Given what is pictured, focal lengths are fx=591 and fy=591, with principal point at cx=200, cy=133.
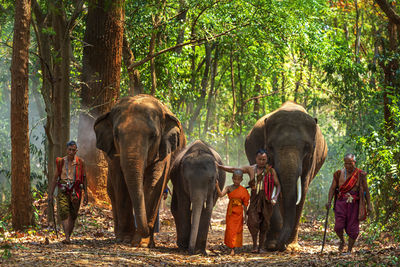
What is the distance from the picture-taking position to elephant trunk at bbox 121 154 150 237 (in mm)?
9516

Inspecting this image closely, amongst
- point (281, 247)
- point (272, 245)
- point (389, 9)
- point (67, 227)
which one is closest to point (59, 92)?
point (67, 227)

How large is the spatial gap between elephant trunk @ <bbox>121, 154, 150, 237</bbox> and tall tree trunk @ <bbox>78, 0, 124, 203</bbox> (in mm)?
4447

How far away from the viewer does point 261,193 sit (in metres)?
10.3

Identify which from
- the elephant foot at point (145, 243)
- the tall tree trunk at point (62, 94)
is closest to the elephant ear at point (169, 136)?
the elephant foot at point (145, 243)

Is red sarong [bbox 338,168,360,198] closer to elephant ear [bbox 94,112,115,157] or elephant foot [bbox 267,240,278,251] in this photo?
elephant foot [bbox 267,240,278,251]

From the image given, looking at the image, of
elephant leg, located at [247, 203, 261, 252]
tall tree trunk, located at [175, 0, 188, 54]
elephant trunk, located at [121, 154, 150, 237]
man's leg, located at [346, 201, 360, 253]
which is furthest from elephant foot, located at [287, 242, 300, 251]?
tall tree trunk, located at [175, 0, 188, 54]

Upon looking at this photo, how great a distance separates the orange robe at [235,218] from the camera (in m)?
10.0

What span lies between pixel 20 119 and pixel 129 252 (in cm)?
341

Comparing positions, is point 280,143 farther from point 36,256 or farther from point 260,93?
point 260,93

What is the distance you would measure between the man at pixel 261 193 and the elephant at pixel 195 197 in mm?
604

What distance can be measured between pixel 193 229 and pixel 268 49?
42.4ft

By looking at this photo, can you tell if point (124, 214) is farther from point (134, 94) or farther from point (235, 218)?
point (134, 94)

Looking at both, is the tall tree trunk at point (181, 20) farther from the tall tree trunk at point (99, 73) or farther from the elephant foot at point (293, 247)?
the elephant foot at point (293, 247)

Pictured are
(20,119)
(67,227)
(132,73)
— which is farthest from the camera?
(132,73)
